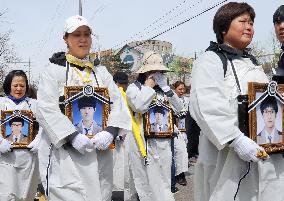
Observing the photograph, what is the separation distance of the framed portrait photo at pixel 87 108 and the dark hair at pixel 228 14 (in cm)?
126

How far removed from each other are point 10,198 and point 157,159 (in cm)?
193

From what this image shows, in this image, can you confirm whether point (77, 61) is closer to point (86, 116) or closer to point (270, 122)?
point (86, 116)

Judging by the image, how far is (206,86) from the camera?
3537 millimetres

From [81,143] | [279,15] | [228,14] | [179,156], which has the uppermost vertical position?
[279,15]

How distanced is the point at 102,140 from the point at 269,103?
4.92 feet

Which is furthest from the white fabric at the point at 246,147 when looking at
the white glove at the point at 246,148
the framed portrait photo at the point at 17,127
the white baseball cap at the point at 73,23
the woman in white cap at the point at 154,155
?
the framed portrait photo at the point at 17,127

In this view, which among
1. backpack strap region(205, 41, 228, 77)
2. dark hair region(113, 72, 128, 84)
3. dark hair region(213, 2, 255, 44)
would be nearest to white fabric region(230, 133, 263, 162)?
backpack strap region(205, 41, 228, 77)

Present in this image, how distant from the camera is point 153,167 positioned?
22.5 feet

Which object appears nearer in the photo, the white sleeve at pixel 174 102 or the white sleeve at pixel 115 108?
the white sleeve at pixel 115 108

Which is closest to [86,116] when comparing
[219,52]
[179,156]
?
[219,52]

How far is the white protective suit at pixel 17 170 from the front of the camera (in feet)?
21.8

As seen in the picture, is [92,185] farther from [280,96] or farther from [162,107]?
[162,107]

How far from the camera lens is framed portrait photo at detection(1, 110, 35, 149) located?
21.4 feet

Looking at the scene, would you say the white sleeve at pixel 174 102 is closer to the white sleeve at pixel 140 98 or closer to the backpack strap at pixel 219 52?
the white sleeve at pixel 140 98
